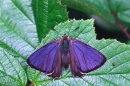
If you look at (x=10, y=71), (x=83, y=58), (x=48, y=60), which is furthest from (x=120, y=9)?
(x=10, y=71)

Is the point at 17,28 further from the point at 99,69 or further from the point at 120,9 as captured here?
the point at 120,9

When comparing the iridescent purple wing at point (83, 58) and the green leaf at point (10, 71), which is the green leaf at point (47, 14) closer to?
the iridescent purple wing at point (83, 58)

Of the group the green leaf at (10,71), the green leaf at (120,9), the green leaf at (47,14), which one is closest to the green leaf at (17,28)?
the green leaf at (47,14)

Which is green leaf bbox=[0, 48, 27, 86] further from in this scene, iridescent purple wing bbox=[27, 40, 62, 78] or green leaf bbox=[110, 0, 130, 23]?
green leaf bbox=[110, 0, 130, 23]

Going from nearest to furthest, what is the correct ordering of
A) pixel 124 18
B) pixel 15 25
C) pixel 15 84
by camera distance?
1. pixel 15 84
2. pixel 15 25
3. pixel 124 18

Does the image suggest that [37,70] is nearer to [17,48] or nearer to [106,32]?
[17,48]

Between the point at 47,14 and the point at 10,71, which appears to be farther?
the point at 47,14

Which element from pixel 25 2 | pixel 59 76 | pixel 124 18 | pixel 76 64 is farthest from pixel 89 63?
pixel 124 18
